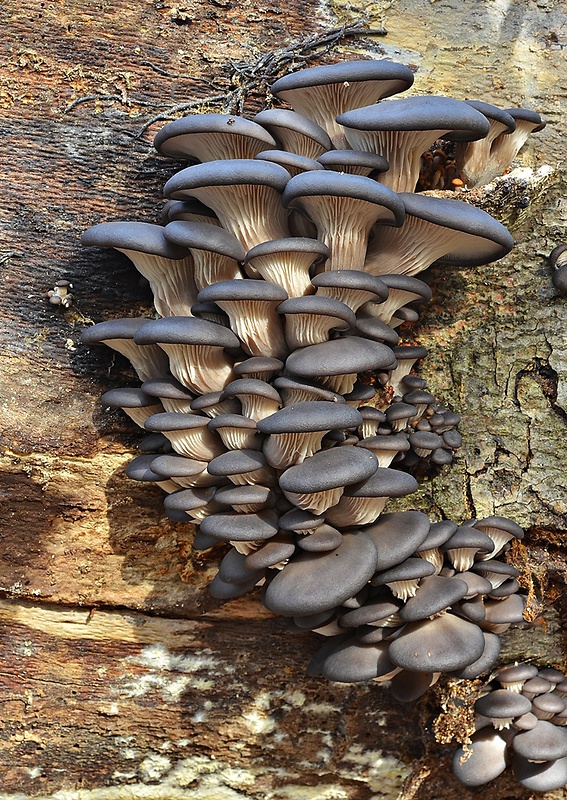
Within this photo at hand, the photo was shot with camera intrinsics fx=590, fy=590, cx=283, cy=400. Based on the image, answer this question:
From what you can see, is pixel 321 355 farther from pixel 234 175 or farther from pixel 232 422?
pixel 234 175

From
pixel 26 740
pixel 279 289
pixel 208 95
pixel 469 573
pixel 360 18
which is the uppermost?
pixel 360 18

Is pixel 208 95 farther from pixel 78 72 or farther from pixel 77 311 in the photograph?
pixel 77 311

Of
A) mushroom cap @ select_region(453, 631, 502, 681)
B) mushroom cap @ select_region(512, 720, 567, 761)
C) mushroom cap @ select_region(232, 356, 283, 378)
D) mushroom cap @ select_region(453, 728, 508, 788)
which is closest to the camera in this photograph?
mushroom cap @ select_region(232, 356, 283, 378)

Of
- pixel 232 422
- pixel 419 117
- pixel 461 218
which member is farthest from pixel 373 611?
pixel 419 117

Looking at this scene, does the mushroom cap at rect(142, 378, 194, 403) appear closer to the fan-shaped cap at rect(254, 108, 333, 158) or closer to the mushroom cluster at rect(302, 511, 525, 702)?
the mushroom cluster at rect(302, 511, 525, 702)

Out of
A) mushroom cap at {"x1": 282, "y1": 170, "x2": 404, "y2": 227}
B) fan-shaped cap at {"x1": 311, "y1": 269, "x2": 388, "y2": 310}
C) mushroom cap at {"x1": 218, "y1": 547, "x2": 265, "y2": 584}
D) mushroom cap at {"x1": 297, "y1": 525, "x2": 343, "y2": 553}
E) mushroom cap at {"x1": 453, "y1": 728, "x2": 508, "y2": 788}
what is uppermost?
mushroom cap at {"x1": 282, "y1": 170, "x2": 404, "y2": 227}

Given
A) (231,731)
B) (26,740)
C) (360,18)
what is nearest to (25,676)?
(26,740)

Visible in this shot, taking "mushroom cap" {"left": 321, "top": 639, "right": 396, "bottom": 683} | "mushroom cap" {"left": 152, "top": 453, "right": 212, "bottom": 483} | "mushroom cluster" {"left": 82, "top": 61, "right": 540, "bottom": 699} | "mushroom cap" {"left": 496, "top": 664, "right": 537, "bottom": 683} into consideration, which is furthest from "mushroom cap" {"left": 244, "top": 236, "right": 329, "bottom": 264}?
"mushroom cap" {"left": 496, "top": 664, "right": 537, "bottom": 683}

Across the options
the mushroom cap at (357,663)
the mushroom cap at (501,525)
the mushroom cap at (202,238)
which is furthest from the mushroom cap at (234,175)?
the mushroom cap at (357,663)
